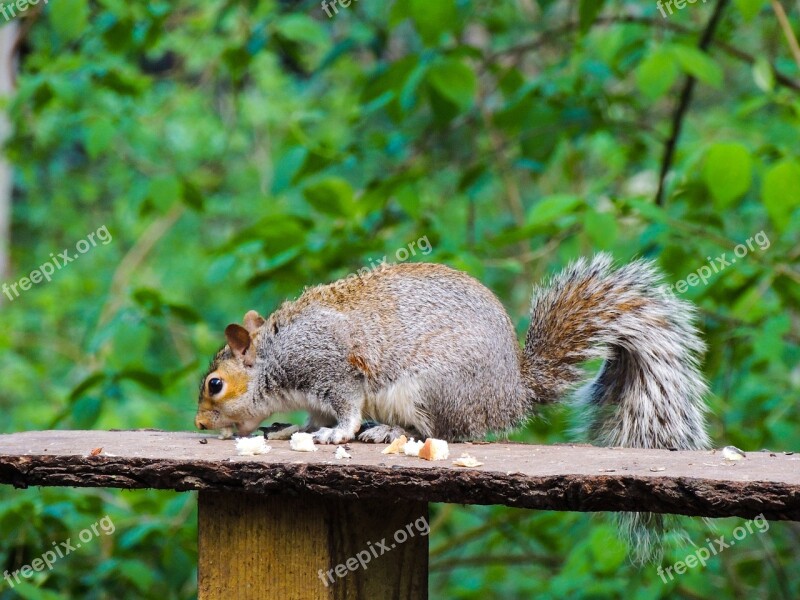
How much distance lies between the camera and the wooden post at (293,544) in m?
1.43

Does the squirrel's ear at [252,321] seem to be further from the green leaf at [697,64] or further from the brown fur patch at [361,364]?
the green leaf at [697,64]

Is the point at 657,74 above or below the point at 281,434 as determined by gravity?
above

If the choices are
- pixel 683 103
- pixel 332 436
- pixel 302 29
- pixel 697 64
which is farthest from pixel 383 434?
A: pixel 683 103

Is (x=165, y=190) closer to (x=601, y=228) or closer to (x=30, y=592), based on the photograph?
(x=30, y=592)

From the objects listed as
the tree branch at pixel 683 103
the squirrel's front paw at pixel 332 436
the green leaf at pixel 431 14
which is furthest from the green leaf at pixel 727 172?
the squirrel's front paw at pixel 332 436

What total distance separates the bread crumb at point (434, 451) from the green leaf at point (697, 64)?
1248 millimetres

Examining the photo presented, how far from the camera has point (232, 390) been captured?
6.32 feet

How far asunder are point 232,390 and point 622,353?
75 centimetres

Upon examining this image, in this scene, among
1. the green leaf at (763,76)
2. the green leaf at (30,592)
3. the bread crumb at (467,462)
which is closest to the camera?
the bread crumb at (467,462)

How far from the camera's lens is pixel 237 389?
76.0 inches

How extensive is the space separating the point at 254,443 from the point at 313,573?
0.21 meters

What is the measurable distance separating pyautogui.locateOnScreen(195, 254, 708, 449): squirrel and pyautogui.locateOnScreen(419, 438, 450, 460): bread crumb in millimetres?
338

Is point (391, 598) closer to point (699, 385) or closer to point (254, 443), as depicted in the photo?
point (254, 443)

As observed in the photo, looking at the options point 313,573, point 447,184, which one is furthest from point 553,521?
point 447,184
